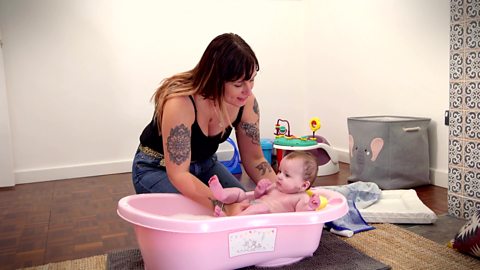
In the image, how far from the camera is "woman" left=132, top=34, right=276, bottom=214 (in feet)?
4.80

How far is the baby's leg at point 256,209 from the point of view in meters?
1.49

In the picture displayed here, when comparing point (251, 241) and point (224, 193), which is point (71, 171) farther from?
point (251, 241)

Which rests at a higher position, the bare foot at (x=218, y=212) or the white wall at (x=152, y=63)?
the white wall at (x=152, y=63)

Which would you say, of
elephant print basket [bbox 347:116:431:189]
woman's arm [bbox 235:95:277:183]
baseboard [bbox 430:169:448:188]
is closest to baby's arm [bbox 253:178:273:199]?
→ woman's arm [bbox 235:95:277:183]

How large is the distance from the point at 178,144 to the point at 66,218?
1214mm

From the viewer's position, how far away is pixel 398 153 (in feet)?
9.03

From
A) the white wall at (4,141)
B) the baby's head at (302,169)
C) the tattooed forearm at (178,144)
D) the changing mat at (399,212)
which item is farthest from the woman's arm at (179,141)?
the white wall at (4,141)

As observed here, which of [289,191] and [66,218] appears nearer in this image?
[289,191]

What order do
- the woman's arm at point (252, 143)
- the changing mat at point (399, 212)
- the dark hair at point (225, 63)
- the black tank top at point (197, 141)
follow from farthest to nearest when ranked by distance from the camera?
1. the changing mat at point (399, 212)
2. the woman's arm at point (252, 143)
3. the black tank top at point (197, 141)
4. the dark hair at point (225, 63)

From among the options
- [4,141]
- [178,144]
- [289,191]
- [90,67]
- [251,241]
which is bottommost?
[251,241]

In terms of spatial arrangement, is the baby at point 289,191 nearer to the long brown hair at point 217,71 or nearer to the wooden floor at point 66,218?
the long brown hair at point 217,71

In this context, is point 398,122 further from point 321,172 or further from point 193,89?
point 193,89

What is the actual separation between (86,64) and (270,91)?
5.62ft

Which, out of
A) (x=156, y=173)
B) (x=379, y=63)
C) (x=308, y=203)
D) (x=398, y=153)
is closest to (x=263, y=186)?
(x=308, y=203)
